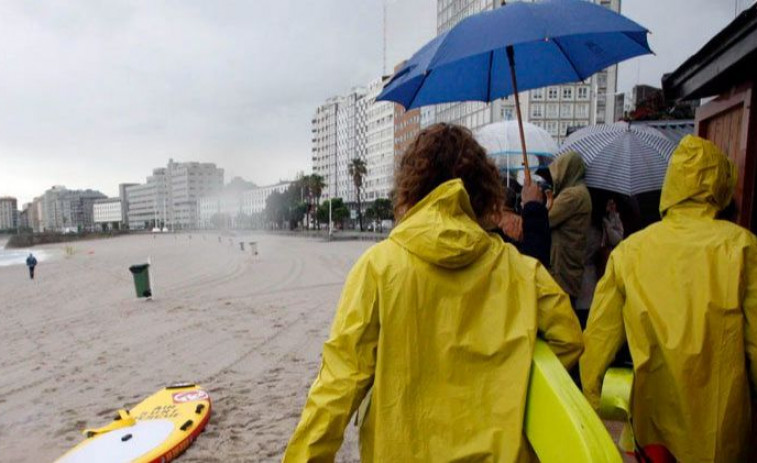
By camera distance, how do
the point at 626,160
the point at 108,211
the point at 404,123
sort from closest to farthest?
the point at 626,160, the point at 404,123, the point at 108,211

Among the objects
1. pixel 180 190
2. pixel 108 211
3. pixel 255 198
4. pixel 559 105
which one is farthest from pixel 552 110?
pixel 108 211

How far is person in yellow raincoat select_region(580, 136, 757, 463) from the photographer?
1.91 m

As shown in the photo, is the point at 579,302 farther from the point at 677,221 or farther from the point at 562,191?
the point at 677,221

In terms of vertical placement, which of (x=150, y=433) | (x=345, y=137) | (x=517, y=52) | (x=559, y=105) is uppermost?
(x=345, y=137)

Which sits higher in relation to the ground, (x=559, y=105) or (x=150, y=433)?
(x=559, y=105)

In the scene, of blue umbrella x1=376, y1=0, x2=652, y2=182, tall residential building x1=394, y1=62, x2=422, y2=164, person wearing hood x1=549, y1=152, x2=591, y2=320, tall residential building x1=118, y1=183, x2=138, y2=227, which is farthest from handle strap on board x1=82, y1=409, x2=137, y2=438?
tall residential building x1=118, y1=183, x2=138, y2=227

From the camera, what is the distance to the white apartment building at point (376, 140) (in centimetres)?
10144

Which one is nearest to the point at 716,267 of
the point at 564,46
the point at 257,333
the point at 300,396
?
the point at 564,46

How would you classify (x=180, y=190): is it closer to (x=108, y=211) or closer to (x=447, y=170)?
(x=108, y=211)

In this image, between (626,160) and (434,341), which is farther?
(626,160)

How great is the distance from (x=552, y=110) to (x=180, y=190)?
12292 cm

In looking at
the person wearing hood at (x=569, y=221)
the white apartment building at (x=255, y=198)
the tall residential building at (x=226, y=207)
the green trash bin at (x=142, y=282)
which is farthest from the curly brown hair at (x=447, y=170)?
the white apartment building at (x=255, y=198)

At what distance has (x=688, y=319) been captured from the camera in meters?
1.96

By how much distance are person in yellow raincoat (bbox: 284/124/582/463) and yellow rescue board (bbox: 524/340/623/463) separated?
5 centimetres
